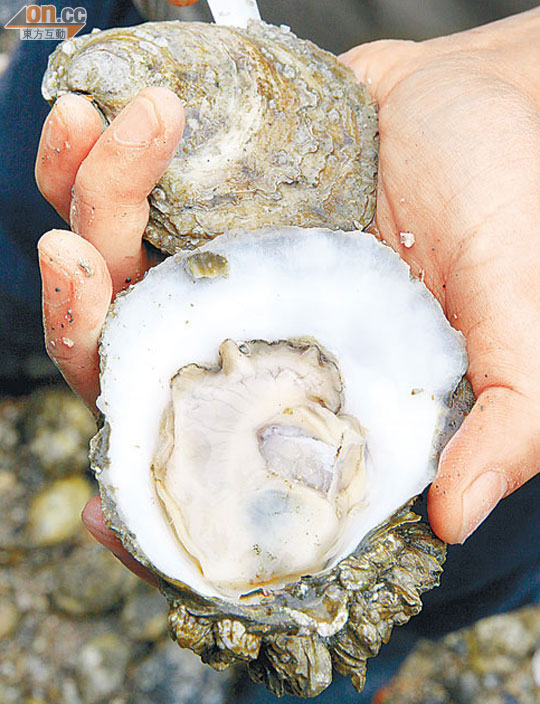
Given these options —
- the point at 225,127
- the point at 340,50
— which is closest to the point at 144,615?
the point at 225,127

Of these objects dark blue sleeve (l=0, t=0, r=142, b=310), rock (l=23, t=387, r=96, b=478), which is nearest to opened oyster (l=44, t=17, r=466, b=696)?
A: dark blue sleeve (l=0, t=0, r=142, b=310)

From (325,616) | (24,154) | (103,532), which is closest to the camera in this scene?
(325,616)

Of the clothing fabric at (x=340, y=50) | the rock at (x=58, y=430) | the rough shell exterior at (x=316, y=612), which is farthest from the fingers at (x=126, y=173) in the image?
the rock at (x=58, y=430)

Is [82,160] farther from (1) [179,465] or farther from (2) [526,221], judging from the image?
(2) [526,221]

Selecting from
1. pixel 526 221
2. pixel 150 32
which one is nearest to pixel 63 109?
pixel 150 32

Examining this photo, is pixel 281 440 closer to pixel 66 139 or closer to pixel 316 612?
pixel 316 612

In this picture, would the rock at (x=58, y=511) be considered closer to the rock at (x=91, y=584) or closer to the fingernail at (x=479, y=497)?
the rock at (x=91, y=584)

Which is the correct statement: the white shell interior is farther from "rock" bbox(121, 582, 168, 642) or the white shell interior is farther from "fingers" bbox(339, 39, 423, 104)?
"rock" bbox(121, 582, 168, 642)

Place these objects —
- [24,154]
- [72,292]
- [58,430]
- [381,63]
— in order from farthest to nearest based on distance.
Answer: [58,430] → [24,154] → [381,63] → [72,292]
